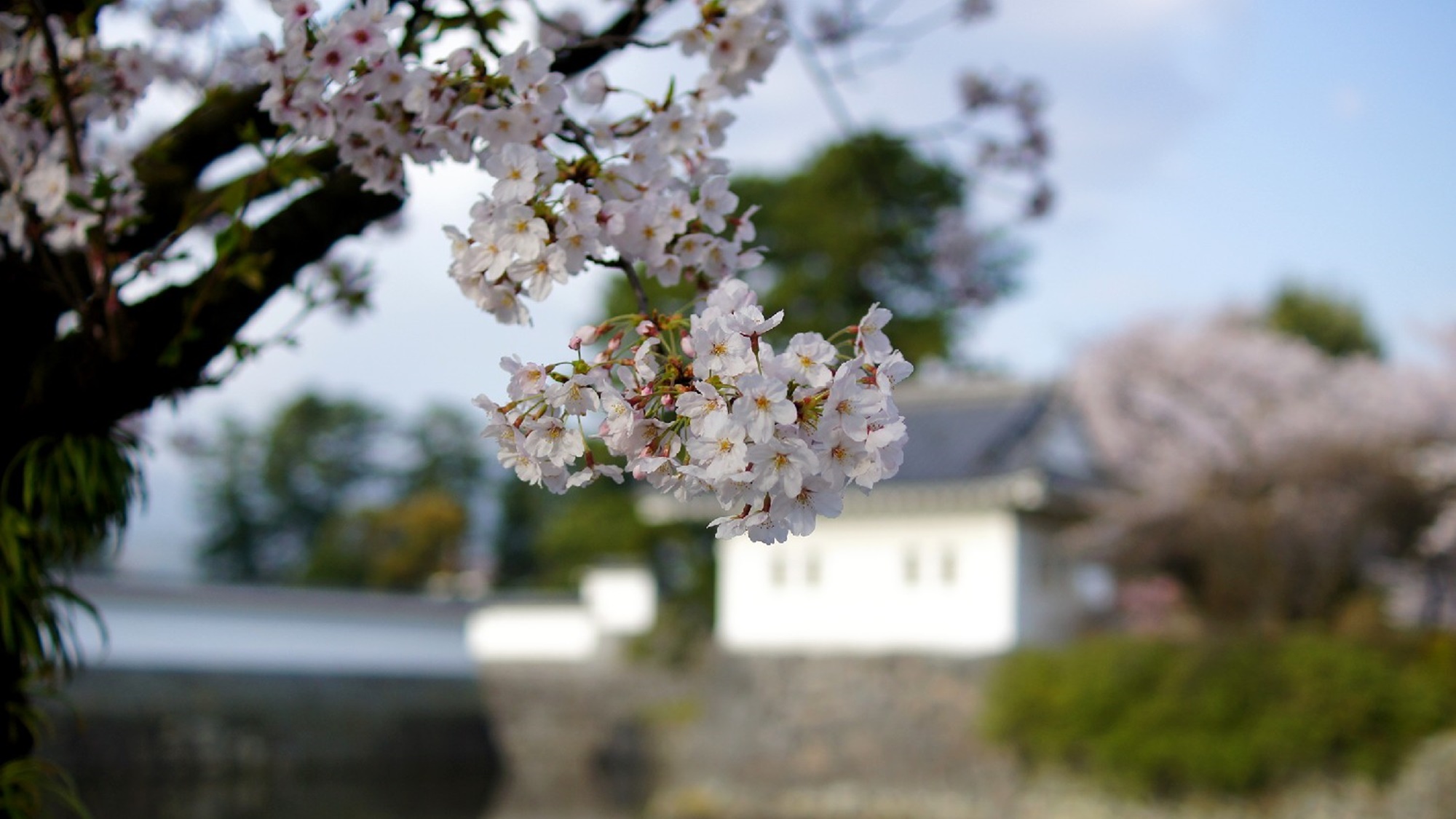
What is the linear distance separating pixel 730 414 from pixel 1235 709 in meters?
10.7

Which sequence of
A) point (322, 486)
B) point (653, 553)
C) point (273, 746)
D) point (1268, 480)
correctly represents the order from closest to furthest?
point (1268, 480), point (273, 746), point (653, 553), point (322, 486)

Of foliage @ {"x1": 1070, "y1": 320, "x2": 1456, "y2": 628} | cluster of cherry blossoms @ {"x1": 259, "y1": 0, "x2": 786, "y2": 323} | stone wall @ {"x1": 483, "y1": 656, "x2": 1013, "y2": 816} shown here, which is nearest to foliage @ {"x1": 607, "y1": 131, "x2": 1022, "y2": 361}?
foliage @ {"x1": 1070, "y1": 320, "x2": 1456, "y2": 628}

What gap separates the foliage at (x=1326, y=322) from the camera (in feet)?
77.9

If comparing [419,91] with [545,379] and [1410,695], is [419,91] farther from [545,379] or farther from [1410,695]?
[1410,695]

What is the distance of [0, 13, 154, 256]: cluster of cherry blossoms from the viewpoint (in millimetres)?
2186

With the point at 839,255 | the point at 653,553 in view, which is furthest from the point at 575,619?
the point at 839,255

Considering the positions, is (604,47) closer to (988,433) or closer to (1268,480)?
(1268,480)

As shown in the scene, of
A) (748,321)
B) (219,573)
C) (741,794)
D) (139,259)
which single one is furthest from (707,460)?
(219,573)

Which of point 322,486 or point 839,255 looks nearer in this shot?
point 839,255

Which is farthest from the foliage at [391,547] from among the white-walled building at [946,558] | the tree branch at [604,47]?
the tree branch at [604,47]

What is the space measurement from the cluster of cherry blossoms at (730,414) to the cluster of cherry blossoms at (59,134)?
108cm

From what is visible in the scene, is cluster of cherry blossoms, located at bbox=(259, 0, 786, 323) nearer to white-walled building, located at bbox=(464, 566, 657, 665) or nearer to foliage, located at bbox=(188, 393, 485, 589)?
white-walled building, located at bbox=(464, 566, 657, 665)

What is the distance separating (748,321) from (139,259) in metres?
1.28

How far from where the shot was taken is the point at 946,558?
14.1 meters
